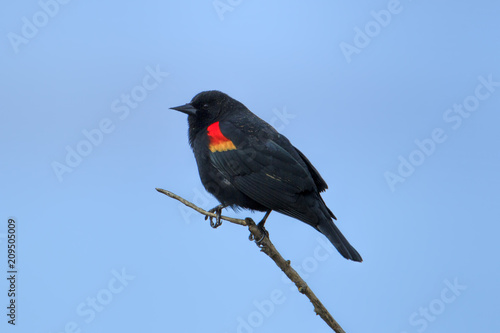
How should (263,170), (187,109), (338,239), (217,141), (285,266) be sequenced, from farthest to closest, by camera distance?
(187,109)
(217,141)
(263,170)
(338,239)
(285,266)

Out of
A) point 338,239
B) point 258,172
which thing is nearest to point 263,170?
point 258,172

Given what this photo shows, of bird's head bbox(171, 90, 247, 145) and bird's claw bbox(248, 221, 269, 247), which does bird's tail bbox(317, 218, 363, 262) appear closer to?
bird's claw bbox(248, 221, 269, 247)

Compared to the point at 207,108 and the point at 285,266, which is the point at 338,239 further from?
the point at 207,108

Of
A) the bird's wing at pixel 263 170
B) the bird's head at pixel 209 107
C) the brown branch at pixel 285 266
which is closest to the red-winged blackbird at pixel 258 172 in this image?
the bird's wing at pixel 263 170

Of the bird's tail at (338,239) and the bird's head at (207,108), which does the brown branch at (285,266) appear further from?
the bird's head at (207,108)

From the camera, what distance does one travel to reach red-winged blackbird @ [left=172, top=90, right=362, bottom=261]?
156 inches

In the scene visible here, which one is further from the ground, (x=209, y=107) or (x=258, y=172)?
(x=209, y=107)

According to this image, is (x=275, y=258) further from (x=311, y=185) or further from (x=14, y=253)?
(x=14, y=253)

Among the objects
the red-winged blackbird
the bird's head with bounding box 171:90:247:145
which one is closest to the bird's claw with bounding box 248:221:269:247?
the red-winged blackbird

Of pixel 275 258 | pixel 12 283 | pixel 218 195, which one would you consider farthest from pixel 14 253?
pixel 275 258

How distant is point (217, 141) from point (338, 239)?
53.2 inches

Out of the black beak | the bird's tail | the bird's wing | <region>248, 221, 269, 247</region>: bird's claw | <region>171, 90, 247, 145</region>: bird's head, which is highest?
the black beak

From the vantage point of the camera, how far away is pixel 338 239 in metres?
3.69

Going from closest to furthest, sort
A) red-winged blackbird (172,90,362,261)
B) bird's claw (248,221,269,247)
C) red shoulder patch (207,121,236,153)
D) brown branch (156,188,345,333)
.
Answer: brown branch (156,188,345,333)
bird's claw (248,221,269,247)
red-winged blackbird (172,90,362,261)
red shoulder patch (207,121,236,153)
